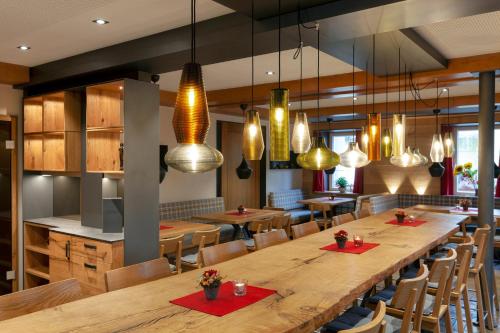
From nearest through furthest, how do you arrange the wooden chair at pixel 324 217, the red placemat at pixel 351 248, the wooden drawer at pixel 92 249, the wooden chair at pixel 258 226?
the red placemat at pixel 351 248 < the wooden drawer at pixel 92 249 < the wooden chair at pixel 258 226 < the wooden chair at pixel 324 217

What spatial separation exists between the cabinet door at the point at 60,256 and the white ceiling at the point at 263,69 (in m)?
2.28

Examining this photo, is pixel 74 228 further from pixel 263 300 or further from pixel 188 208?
pixel 263 300

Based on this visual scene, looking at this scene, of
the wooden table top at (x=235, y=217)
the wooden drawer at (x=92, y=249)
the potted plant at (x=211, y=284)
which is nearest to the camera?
the potted plant at (x=211, y=284)

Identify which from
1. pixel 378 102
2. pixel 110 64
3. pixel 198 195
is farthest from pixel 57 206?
pixel 378 102

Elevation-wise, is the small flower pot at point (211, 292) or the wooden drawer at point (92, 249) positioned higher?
the small flower pot at point (211, 292)

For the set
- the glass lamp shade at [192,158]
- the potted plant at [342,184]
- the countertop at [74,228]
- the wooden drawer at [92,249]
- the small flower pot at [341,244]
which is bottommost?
the wooden drawer at [92,249]

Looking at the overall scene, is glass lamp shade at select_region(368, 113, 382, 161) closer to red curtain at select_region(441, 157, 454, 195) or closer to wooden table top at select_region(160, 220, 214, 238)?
wooden table top at select_region(160, 220, 214, 238)

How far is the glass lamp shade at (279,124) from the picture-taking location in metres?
2.47

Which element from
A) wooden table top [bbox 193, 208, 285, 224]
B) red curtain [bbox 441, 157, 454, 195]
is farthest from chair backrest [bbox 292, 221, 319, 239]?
red curtain [bbox 441, 157, 454, 195]

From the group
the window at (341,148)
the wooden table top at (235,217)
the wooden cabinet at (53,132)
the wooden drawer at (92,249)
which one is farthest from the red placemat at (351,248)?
the window at (341,148)

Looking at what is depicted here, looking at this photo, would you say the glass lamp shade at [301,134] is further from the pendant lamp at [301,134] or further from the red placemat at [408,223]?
the red placemat at [408,223]

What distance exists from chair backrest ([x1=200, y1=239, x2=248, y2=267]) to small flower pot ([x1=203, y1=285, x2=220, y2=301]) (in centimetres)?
90

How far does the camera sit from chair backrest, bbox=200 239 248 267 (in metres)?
3.02

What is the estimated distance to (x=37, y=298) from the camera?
6.98ft
